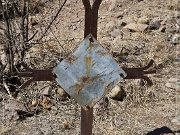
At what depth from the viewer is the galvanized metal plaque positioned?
2.12 metres

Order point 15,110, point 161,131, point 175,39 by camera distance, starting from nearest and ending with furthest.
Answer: point 161,131 < point 15,110 < point 175,39

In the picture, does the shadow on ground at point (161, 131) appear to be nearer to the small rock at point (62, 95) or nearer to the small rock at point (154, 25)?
the small rock at point (62, 95)

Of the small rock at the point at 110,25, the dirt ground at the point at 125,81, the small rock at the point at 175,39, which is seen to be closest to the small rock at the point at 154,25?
the dirt ground at the point at 125,81

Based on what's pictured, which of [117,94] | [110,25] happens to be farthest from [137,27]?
[117,94]

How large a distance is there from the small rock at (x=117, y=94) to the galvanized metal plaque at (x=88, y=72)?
1860mm

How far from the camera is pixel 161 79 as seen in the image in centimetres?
438

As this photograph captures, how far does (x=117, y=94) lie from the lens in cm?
400

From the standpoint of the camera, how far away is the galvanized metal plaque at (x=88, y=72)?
2125 mm

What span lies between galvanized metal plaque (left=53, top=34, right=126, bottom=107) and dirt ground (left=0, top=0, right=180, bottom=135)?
4.14 ft

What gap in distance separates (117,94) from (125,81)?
224mm

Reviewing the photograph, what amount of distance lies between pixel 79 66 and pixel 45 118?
71.0 inches

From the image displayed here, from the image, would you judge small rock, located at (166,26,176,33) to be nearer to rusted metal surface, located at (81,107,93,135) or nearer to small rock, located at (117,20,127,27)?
small rock, located at (117,20,127,27)

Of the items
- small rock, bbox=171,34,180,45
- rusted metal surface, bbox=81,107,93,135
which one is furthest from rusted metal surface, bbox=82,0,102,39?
small rock, bbox=171,34,180,45

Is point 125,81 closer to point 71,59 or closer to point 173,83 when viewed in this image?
point 173,83
